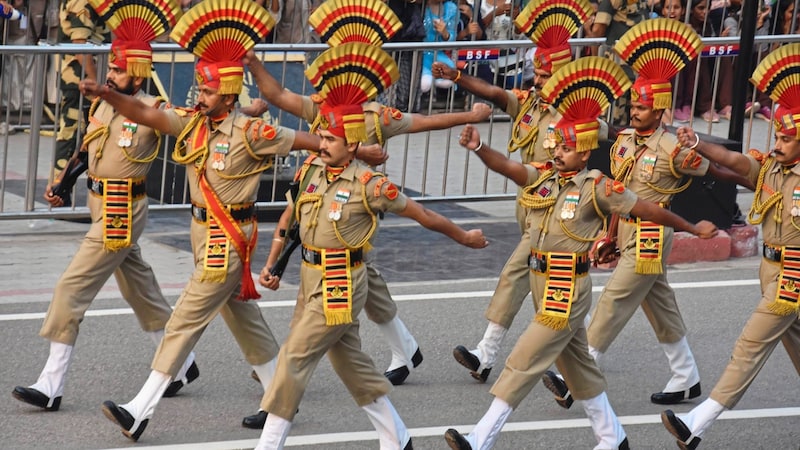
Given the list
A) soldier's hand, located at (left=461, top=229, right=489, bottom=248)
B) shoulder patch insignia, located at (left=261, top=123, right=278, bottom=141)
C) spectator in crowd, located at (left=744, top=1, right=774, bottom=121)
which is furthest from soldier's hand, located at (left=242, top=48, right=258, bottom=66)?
spectator in crowd, located at (left=744, top=1, right=774, bottom=121)

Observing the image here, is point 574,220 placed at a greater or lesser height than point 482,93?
lesser

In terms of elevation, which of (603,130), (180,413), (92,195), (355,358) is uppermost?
(603,130)

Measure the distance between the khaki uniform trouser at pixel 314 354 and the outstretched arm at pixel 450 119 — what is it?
156 centimetres

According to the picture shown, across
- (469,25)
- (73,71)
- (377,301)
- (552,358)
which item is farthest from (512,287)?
(469,25)

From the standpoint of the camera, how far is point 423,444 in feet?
27.3

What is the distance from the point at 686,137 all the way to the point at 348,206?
7.00ft

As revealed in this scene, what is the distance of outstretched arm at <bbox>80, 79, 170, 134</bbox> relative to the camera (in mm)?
7770

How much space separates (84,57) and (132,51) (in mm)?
4041

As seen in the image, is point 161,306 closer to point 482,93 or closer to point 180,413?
point 180,413

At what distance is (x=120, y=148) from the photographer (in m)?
8.63

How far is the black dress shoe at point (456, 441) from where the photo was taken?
7711mm

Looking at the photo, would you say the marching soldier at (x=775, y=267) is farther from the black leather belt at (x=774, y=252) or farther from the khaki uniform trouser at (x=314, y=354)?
the khaki uniform trouser at (x=314, y=354)

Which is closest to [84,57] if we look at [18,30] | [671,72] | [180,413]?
[18,30]

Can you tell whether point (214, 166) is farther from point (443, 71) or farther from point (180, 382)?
point (443, 71)
